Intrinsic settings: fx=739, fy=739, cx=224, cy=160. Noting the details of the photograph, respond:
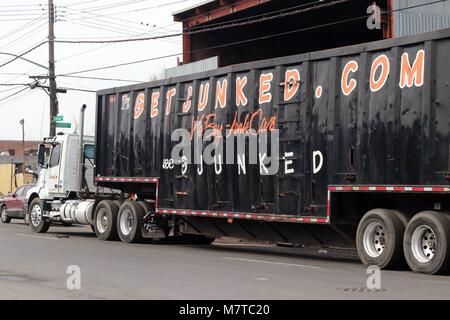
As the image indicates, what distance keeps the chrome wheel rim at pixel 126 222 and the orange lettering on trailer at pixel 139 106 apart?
101 inches

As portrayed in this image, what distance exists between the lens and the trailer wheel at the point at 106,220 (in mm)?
20297

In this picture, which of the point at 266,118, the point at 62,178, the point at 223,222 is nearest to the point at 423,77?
the point at 266,118

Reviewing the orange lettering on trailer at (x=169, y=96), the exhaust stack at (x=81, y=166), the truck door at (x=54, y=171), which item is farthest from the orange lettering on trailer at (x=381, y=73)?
the truck door at (x=54, y=171)

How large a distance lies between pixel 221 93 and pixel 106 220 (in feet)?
19.7

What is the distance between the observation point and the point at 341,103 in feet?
46.0

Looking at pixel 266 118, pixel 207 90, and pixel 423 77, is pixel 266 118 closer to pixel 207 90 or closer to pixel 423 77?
pixel 207 90

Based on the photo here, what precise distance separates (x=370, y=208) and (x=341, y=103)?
6.86 ft

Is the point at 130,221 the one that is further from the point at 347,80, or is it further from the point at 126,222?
the point at 347,80

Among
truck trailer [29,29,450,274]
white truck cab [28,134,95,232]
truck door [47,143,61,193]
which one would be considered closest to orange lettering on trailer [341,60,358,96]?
truck trailer [29,29,450,274]

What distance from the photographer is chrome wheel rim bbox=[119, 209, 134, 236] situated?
64.8ft

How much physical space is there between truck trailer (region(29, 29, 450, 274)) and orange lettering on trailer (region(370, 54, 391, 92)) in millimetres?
22
